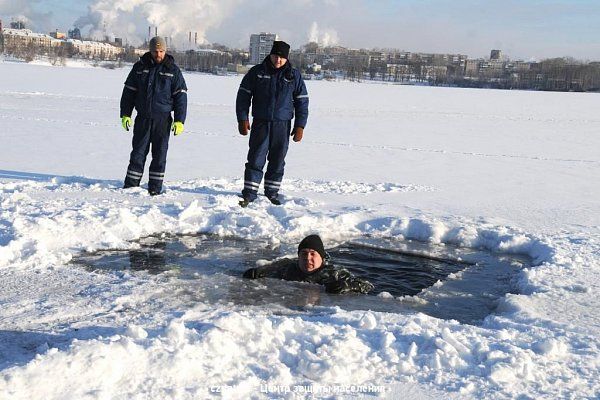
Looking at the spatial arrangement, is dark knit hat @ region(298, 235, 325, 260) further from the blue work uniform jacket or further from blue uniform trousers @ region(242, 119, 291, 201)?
the blue work uniform jacket

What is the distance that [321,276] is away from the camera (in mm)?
4219

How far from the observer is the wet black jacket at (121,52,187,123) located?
662cm

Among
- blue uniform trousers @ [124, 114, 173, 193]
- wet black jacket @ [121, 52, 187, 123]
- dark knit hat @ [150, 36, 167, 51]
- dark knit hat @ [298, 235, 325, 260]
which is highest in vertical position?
dark knit hat @ [150, 36, 167, 51]

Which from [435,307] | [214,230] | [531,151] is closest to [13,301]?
[214,230]

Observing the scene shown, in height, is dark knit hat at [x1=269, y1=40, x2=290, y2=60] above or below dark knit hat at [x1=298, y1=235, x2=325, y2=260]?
above

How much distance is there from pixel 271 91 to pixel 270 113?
22cm

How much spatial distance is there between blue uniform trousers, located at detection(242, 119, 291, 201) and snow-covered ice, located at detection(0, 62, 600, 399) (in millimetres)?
206

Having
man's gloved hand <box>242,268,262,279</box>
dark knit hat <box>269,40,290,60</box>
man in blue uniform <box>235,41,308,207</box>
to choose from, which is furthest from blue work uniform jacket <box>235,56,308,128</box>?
man's gloved hand <box>242,268,262,279</box>

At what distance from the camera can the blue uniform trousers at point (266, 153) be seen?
6.47 metres

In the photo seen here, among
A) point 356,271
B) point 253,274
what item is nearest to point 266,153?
point 356,271

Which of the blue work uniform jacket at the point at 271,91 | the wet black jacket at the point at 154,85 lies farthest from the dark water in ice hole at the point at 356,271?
the wet black jacket at the point at 154,85

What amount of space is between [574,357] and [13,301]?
9.64 feet

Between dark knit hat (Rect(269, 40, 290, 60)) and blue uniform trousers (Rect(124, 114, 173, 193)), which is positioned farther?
blue uniform trousers (Rect(124, 114, 173, 193))

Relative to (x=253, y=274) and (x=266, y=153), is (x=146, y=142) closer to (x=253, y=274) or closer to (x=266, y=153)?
(x=266, y=153)
